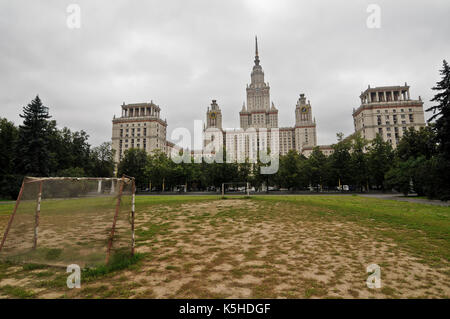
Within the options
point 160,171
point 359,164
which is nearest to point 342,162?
point 359,164

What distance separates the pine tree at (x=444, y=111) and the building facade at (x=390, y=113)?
303ft

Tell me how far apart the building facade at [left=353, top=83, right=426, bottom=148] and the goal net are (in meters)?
122

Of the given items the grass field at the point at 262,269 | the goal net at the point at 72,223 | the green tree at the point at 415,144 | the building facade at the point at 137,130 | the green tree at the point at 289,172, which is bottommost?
the grass field at the point at 262,269

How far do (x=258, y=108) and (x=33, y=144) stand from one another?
153 m

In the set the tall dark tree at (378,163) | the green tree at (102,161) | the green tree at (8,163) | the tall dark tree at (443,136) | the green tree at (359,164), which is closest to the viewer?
the tall dark tree at (443,136)

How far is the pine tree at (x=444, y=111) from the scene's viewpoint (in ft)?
73.6

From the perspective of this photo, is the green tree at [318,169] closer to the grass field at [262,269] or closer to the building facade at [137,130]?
the grass field at [262,269]

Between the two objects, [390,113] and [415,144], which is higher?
[390,113]

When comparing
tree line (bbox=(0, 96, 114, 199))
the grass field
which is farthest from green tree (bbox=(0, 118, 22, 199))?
the grass field

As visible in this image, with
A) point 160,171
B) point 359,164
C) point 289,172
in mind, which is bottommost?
point 289,172

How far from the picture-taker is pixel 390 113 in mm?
105188

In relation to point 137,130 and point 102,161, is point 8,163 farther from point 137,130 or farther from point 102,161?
point 137,130

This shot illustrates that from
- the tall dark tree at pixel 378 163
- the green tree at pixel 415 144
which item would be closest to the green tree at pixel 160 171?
the tall dark tree at pixel 378 163
